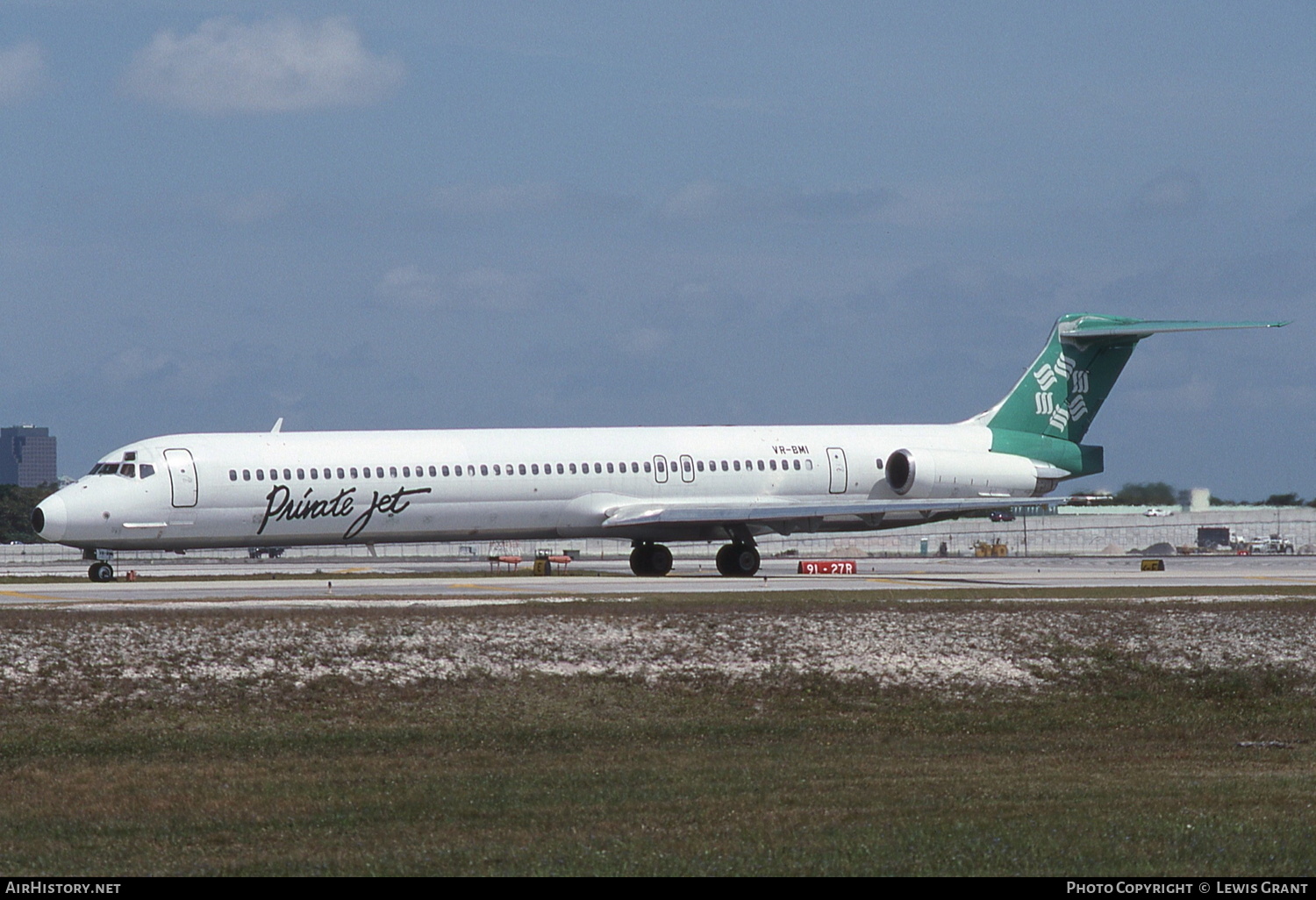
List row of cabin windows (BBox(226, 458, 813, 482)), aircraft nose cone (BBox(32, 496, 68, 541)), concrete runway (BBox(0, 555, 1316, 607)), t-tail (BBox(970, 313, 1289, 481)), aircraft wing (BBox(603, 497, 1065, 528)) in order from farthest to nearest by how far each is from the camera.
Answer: t-tail (BBox(970, 313, 1289, 481))
aircraft wing (BBox(603, 497, 1065, 528))
row of cabin windows (BBox(226, 458, 813, 482))
aircraft nose cone (BBox(32, 496, 68, 541))
concrete runway (BBox(0, 555, 1316, 607))

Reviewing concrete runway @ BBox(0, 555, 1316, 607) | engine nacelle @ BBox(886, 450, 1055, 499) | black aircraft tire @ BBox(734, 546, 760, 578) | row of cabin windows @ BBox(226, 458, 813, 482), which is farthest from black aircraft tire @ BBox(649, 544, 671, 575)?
engine nacelle @ BBox(886, 450, 1055, 499)

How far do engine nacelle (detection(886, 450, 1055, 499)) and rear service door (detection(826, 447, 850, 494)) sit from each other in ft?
4.74

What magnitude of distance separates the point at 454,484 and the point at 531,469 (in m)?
2.36

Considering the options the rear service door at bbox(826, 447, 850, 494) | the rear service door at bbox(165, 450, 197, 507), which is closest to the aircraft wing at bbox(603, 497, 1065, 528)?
the rear service door at bbox(826, 447, 850, 494)

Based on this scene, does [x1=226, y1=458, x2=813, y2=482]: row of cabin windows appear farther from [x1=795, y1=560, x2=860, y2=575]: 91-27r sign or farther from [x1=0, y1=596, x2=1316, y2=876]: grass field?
[x1=0, y1=596, x2=1316, y2=876]: grass field

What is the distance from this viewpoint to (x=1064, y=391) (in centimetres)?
5344

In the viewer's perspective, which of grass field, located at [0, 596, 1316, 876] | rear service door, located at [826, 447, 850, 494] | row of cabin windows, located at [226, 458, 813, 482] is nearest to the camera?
grass field, located at [0, 596, 1316, 876]

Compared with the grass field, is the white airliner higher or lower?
higher

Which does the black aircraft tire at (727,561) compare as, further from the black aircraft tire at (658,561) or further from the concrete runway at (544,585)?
the black aircraft tire at (658,561)

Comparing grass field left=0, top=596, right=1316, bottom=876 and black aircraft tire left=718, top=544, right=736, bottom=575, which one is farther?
black aircraft tire left=718, top=544, right=736, bottom=575

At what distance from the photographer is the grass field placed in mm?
12977

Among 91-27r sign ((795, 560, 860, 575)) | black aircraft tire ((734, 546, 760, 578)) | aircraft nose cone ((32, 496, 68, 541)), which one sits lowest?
91-27r sign ((795, 560, 860, 575))

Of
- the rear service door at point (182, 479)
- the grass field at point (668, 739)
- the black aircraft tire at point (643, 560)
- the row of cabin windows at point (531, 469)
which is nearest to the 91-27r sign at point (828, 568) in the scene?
the row of cabin windows at point (531, 469)
